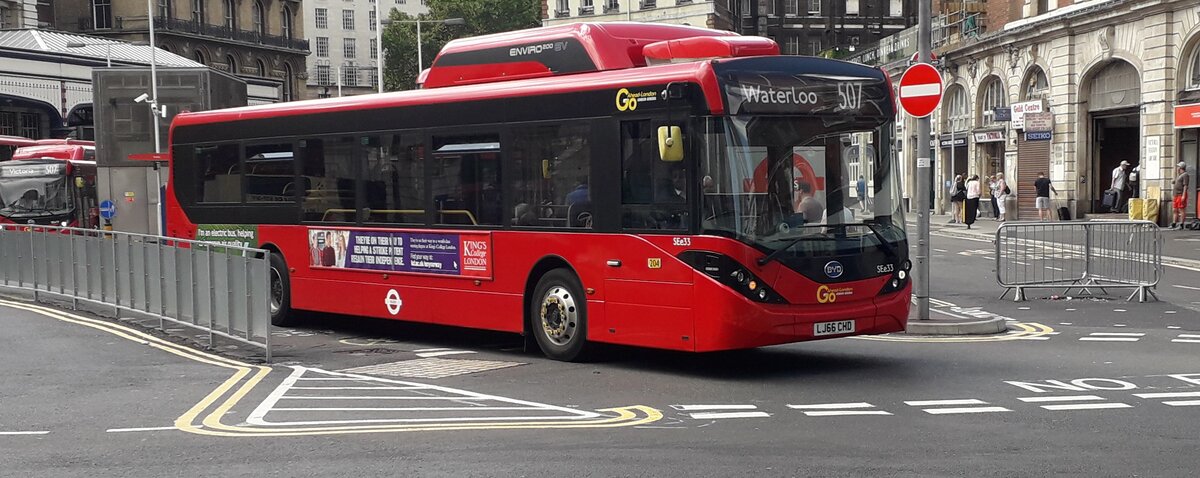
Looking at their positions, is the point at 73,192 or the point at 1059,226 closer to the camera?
the point at 1059,226

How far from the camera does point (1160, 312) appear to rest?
57.7ft

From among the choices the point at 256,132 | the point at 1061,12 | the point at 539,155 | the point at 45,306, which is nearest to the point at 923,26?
the point at 539,155

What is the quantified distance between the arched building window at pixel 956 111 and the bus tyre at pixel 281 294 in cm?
3870

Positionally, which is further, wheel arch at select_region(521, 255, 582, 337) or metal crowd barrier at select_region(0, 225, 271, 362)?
metal crowd barrier at select_region(0, 225, 271, 362)

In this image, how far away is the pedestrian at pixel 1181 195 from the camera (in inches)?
1431

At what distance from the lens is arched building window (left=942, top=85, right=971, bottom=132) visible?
5347cm

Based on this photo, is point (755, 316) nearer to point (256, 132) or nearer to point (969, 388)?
point (969, 388)

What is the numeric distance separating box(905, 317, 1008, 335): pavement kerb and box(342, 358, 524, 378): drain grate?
4.47 metres

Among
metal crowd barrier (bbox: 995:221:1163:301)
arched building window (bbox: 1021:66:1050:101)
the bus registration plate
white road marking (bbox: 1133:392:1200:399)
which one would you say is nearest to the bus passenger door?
the bus registration plate

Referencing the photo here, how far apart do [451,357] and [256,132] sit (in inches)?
202

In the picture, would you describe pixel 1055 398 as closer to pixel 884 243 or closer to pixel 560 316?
pixel 884 243

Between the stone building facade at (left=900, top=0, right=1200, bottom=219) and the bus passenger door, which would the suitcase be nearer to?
the stone building facade at (left=900, top=0, right=1200, bottom=219)

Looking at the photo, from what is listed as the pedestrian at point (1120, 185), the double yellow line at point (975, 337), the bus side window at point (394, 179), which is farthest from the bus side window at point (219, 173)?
the pedestrian at point (1120, 185)

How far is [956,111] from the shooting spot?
54688 millimetres
